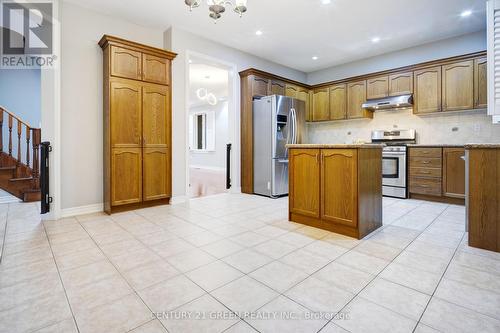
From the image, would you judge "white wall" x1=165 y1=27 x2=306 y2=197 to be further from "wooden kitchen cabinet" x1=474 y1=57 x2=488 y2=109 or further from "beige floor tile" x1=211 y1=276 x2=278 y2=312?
"wooden kitchen cabinet" x1=474 y1=57 x2=488 y2=109

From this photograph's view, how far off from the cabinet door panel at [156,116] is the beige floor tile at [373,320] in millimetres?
3419

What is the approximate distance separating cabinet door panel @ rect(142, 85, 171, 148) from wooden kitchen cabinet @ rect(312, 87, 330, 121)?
3803 mm

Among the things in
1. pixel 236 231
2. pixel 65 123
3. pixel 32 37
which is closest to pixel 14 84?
pixel 32 37

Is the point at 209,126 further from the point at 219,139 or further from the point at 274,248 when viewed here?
the point at 274,248

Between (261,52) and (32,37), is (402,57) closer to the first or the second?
(261,52)

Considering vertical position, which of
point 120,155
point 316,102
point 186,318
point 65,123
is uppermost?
point 316,102

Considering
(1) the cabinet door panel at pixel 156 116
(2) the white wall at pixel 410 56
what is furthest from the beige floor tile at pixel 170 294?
(2) the white wall at pixel 410 56

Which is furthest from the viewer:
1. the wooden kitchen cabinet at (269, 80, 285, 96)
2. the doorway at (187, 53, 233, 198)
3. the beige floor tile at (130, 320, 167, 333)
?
the doorway at (187, 53, 233, 198)

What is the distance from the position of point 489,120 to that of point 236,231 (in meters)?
4.68

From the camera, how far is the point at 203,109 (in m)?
11.2

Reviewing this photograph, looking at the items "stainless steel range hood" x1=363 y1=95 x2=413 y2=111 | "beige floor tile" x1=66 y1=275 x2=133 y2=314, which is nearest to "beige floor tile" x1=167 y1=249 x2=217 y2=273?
"beige floor tile" x1=66 y1=275 x2=133 y2=314

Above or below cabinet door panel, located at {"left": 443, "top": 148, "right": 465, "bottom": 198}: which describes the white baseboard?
below

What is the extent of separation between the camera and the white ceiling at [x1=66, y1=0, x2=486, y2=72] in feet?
11.7
